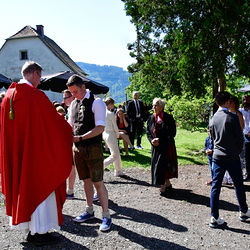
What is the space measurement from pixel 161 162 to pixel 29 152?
2863 millimetres

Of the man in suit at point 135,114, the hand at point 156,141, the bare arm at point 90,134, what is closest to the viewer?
the bare arm at point 90,134

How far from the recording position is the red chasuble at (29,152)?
11.0ft

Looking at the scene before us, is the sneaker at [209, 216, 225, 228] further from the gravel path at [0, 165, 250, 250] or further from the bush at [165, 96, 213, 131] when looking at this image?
the bush at [165, 96, 213, 131]

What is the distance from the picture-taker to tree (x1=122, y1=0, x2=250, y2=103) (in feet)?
27.3

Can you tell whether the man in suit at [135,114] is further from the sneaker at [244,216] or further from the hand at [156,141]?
the sneaker at [244,216]

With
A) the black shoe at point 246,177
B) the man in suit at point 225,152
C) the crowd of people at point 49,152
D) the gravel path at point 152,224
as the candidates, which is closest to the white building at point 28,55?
the black shoe at point 246,177

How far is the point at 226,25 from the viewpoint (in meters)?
8.36

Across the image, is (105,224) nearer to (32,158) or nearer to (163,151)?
(32,158)

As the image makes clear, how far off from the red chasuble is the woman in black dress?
2434 millimetres

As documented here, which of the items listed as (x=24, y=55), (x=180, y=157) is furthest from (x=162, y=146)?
(x=24, y=55)

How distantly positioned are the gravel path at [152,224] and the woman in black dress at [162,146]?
47cm

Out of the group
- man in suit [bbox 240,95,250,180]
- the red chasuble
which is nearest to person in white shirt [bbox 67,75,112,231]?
the red chasuble

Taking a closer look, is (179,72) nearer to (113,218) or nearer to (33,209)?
(113,218)

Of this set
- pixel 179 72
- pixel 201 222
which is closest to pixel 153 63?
pixel 179 72
